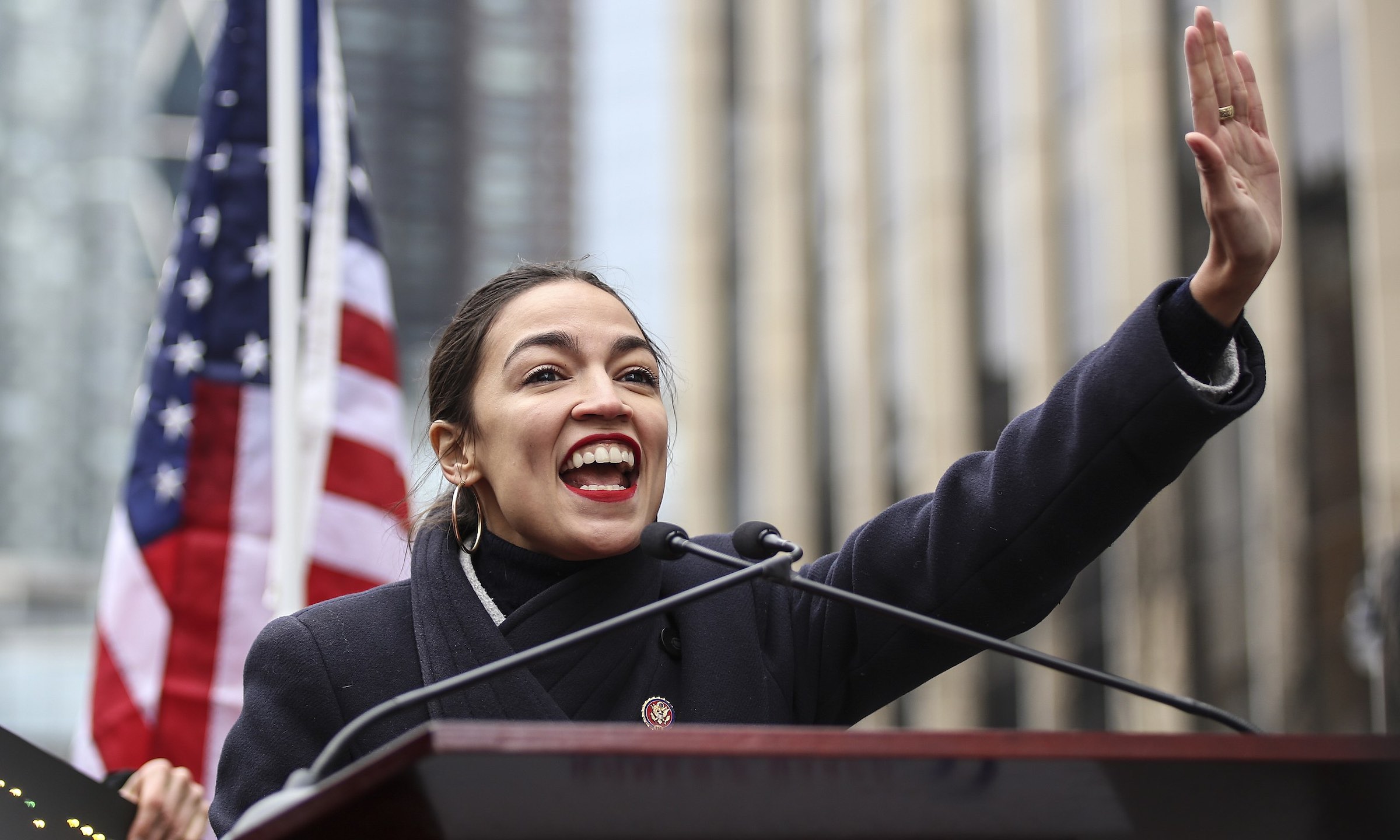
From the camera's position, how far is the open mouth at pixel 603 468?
9.86ft

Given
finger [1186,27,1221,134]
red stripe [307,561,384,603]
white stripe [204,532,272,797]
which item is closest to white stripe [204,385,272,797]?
white stripe [204,532,272,797]

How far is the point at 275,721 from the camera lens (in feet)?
9.31

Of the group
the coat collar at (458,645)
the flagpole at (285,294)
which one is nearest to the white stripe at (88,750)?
the flagpole at (285,294)

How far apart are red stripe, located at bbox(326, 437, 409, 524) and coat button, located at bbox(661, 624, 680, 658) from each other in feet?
10.5

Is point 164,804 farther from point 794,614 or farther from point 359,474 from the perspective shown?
point 359,474

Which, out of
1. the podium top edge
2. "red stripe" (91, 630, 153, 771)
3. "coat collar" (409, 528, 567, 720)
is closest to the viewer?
the podium top edge

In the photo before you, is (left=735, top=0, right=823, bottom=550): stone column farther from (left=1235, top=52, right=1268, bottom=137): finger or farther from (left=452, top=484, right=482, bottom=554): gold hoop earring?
(left=1235, top=52, right=1268, bottom=137): finger

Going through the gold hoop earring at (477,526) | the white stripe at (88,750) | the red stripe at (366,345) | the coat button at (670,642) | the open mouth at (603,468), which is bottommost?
the white stripe at (88,750)

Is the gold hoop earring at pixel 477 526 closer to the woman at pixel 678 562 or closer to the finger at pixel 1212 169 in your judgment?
the woman at pixel 678 562

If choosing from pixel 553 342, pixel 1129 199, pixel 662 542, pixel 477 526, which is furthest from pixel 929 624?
pixel 1129 199

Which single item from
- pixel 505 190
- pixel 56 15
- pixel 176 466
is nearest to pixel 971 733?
pixel 176 466

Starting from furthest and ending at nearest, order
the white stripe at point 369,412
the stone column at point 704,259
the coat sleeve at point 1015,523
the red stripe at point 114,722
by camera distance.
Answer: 1. the stone column at point 704,259
2. the white stripe at point 369,412
3. the red stripe at point 114,722
4. the coat sleeve at point 1015,523

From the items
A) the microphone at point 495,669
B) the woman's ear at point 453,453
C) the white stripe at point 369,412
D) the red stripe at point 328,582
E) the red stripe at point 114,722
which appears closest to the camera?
the microphone at point 495,669

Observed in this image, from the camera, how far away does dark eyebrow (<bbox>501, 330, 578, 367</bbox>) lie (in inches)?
122
